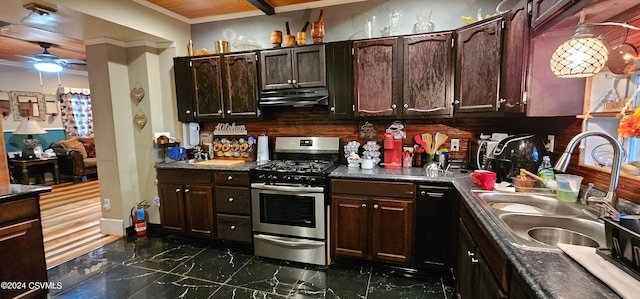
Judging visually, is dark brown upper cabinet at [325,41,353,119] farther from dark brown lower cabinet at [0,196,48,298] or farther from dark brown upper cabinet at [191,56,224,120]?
dark brown lower cabinet at [0,196,48,298]

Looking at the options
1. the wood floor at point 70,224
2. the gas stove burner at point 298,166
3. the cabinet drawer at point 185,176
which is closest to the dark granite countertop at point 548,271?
the gas stove burner at point 298,166

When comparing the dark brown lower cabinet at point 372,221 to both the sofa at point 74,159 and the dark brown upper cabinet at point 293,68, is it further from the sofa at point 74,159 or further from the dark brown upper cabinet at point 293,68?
the sofa at point 74,159

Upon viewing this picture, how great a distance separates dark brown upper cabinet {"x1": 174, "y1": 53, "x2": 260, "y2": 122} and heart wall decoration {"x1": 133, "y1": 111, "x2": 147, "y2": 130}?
1.38ft

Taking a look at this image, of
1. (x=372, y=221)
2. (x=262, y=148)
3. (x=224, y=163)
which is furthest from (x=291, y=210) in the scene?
(x=224, y=163)

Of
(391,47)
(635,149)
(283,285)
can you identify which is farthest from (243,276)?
(635,149)

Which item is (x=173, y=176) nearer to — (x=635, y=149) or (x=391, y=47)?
(x=391, y=47)

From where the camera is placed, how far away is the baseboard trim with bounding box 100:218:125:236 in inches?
137

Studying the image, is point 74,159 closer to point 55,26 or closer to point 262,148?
point 55,26

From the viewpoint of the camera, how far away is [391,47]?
2621 millimetres

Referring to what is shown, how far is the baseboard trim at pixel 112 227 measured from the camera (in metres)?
3.47

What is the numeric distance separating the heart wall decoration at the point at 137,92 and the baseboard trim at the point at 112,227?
150cm

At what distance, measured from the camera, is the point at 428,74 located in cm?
256

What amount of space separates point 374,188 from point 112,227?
128 inches

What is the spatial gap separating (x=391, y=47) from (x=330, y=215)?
166cm
